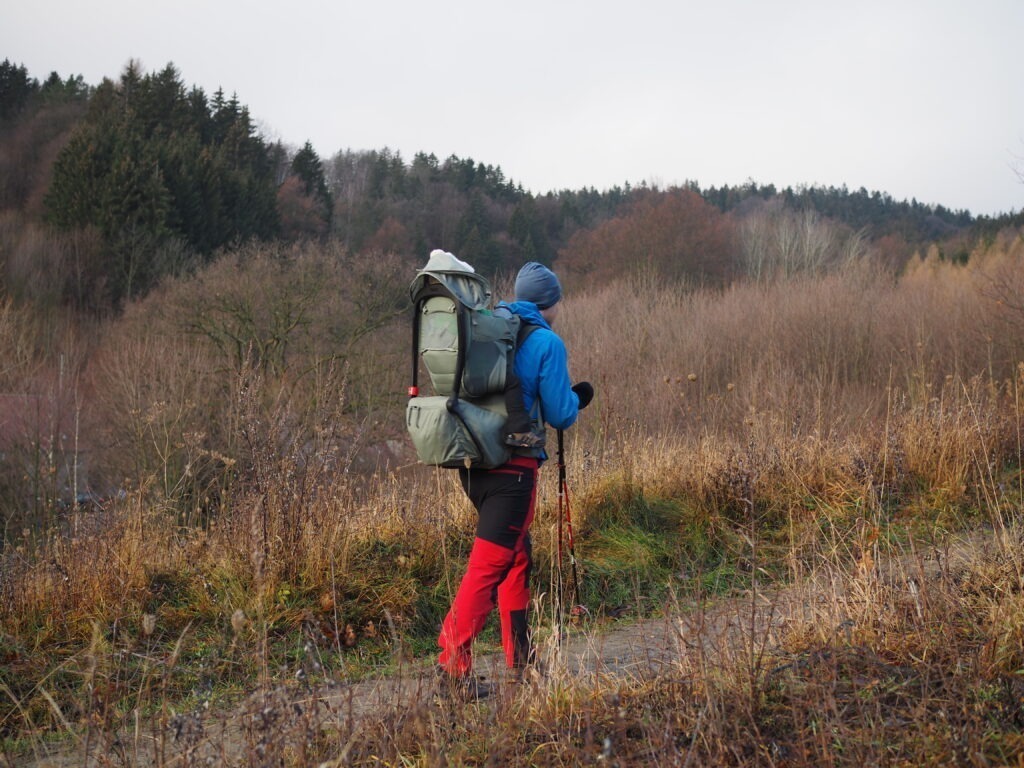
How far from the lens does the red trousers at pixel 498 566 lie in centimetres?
370

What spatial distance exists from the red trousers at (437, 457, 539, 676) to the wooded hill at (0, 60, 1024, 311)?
26.6 meters

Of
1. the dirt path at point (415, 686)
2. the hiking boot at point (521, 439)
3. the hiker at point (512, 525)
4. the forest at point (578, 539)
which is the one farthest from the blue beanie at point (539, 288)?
the dirt path at point (415, 686)

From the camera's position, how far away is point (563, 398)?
385cm

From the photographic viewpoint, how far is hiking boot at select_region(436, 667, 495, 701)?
127 inches

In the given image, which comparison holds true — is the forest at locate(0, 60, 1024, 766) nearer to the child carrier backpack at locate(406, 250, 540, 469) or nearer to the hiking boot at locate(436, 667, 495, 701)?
the hiking boot at locate(436, 667, 495, 701)

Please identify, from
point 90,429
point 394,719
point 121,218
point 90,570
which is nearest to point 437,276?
point 394,719

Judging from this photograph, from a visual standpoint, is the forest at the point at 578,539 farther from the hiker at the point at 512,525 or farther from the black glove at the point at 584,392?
the black glove at the point at 584,392

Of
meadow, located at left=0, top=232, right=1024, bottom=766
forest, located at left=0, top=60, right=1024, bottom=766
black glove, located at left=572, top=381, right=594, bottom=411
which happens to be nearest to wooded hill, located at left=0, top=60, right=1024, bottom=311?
forest, located at left=0, top=60, right=1024, bottom=766

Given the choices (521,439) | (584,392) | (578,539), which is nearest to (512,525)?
(521,439)

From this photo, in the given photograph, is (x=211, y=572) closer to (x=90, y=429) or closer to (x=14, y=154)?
(x=90, y=429)

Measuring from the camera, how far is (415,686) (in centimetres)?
394

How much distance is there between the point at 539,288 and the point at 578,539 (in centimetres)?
271

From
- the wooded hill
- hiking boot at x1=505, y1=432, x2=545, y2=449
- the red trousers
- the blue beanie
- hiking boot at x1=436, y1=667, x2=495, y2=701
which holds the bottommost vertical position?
hiking boot at x1=436, y1=667, x2=495, y2=701

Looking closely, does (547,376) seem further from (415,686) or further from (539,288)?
(415,686)
